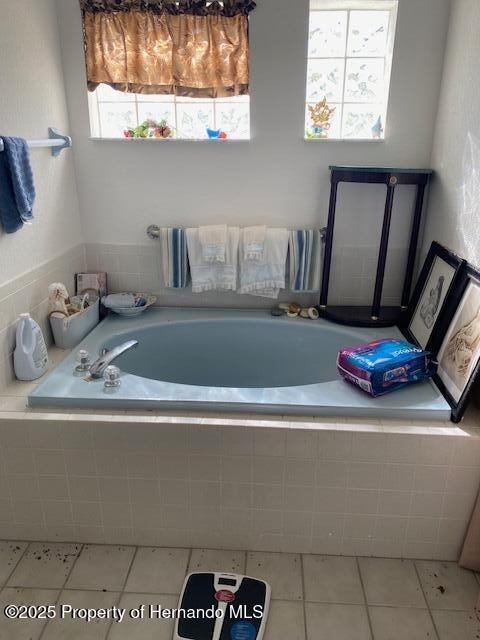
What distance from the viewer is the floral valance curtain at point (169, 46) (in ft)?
7.46

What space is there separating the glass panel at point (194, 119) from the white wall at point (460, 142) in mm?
1124

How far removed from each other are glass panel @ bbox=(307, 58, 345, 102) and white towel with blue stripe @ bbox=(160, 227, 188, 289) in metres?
0.96

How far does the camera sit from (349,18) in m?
2.38

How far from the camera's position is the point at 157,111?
2.57m

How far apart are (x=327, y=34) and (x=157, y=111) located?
0.92 meters

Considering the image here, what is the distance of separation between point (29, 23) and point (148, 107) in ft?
2.13

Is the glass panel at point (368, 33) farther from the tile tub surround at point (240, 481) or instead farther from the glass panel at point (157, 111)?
the tile tub surround at point (240, 481)

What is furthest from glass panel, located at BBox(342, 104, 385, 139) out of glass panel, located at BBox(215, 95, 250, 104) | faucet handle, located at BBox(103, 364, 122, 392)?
faucet handle, located at BBox(103, 364, 122, 392)

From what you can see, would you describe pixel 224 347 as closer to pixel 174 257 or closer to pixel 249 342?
pixel 249 342

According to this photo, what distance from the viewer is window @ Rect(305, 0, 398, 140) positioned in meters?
2.36

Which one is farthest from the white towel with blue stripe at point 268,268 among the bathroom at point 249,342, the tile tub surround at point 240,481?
the tile tub surround at point 240,481

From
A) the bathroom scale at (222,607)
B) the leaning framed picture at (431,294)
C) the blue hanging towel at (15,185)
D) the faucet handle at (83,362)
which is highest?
the blue hanging towel at (15,185)

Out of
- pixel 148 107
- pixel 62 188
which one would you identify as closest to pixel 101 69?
pixel 148 107

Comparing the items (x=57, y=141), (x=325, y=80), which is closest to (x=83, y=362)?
(x=57, y=141)
